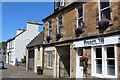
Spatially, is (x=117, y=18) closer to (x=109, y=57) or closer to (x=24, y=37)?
(x=109, y=57)

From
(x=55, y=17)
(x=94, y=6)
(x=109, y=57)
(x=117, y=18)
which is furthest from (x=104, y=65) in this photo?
(x=55, y=17)

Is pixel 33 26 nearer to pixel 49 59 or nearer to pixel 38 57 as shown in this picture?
pixel 38 57

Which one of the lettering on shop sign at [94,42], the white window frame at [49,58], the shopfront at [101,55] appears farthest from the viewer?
the white window frame at [49,58]

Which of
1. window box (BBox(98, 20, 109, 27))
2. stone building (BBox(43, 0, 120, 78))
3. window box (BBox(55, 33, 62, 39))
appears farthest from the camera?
window box (BBox(55, 33, 62, 39))

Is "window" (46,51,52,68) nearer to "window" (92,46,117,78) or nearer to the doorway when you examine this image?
the doorway

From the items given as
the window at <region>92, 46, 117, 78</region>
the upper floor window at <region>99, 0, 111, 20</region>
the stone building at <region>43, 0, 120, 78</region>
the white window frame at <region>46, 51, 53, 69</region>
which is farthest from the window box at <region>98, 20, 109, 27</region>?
the white window frame at <region>46, 51, 53, 69</region>

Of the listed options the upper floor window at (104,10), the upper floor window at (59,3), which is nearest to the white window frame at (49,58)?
the upper floor window at (59,3)

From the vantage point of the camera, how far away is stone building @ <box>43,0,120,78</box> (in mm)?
11891

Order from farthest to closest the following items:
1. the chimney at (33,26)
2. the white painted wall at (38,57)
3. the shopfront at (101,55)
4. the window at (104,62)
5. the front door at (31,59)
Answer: the chimney at (33,26)
the front door at (31,59)
the white painted wall at (38,57)
the window at (104,62)
the shopfront at (101,55)

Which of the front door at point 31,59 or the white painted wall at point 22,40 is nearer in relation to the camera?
the front door at point 31,59

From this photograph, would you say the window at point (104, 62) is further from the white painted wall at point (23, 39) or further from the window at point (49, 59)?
the white painted wall at point (23, 39)

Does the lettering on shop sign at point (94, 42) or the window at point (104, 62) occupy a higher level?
the lettering on shop sign at point (94, 42)

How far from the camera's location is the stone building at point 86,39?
11.9m

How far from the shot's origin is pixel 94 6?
44.8 feet
